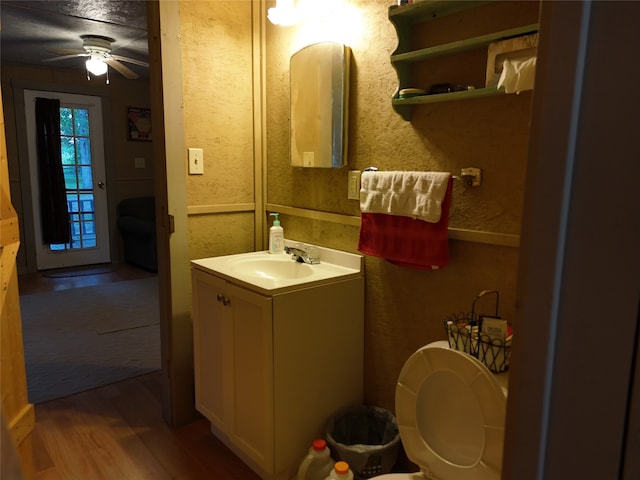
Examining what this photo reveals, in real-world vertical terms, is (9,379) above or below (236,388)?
above

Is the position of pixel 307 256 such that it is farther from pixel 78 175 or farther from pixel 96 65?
pixel 78 175

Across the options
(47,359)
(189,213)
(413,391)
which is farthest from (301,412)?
(47,359)

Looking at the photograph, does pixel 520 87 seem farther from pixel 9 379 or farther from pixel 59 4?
pixel 59 4

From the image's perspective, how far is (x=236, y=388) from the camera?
1.84 metres

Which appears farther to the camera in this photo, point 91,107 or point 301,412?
point 91,107

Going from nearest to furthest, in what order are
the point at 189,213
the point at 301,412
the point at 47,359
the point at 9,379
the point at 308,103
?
the point at 9,379 < the point at 301,412 < the point at 308,103 < the point at 189,213 < the point at 47,359

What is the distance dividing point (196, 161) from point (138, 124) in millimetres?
4014

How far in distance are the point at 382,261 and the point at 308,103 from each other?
0.75 metres

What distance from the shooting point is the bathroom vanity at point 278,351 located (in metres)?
1.67

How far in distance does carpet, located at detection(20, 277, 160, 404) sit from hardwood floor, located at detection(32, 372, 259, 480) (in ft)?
0.72

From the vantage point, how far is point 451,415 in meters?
1.31

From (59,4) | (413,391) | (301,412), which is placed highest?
(59,4)

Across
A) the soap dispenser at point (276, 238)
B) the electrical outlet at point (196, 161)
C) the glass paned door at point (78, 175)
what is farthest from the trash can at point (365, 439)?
the glass paned door at point (78, 175)

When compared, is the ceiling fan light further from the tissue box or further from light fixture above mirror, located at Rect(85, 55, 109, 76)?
the tissue box
